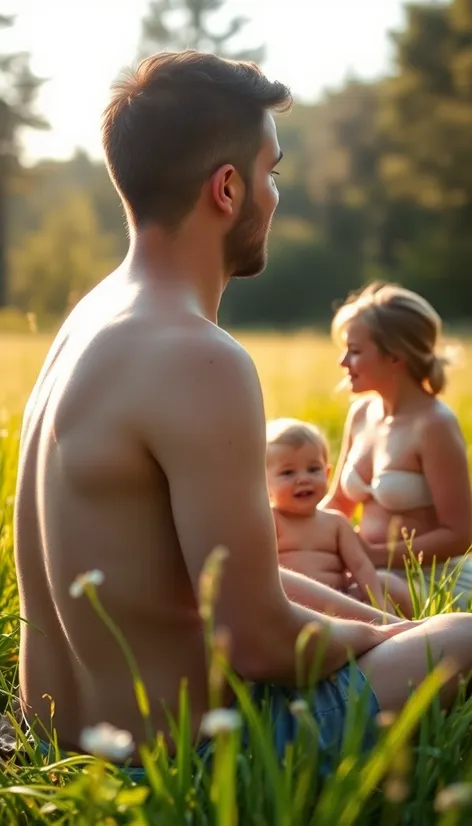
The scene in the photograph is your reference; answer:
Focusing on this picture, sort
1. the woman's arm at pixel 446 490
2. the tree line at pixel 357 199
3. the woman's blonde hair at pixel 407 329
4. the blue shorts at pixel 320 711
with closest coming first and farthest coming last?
the blue shorts at pixel 320 711
the woman's arm at pixel 446 490
the woman's blonde hair at pixel 407 329
the tree line at pixel 357 199

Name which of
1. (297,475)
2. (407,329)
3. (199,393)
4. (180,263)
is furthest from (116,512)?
(407,329)

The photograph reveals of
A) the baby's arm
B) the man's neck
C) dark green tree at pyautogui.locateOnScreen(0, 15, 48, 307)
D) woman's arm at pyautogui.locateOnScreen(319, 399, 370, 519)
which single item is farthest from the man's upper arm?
dark green tree at pyautogui.locateOnScreen(0, 15, 48, 307)

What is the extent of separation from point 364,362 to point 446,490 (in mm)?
604

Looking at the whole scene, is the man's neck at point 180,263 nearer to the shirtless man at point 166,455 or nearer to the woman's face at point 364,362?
the shirtless man at point 166,455

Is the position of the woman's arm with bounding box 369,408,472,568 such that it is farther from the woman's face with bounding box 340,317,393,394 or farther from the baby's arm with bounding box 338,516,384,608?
the woman's face with bounding box 340,317,393,394

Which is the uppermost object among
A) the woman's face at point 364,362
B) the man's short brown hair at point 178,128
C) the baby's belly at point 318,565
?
the man's short brown hair at point 178,128

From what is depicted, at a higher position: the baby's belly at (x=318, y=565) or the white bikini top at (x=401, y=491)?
the white bikini top at (x=401, y=491)

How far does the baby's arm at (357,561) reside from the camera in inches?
169

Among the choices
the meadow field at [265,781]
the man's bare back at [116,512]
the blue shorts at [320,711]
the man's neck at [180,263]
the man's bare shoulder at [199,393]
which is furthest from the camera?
the man's neck at [180,263]

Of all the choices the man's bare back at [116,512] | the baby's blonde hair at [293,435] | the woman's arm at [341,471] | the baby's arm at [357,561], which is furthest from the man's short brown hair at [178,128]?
the woman's arm at [341,471]

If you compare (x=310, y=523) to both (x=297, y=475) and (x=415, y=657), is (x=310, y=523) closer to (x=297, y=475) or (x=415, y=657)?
(x=297, y=475)

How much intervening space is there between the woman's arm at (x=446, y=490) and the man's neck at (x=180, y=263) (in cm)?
195

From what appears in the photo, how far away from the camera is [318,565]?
14.6 feet

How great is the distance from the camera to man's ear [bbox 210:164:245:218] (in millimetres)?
2666
